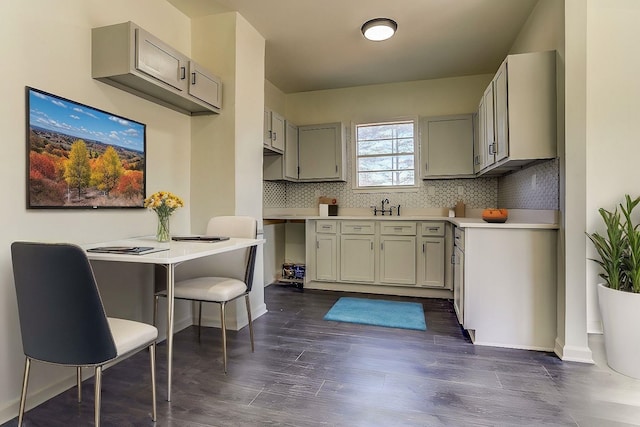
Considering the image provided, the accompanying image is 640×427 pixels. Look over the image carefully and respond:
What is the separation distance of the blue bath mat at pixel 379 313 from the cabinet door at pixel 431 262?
388 mm

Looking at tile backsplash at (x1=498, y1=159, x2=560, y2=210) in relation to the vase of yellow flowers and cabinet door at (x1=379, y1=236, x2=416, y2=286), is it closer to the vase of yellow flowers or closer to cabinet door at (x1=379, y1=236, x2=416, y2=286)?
cabinet door at (x1=379, y1=236, x2=416, y2=286)

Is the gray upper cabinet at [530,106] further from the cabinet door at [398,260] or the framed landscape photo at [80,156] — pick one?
the framed landscape photo at [80,156]

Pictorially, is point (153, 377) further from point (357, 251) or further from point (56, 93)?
point (357, 251)

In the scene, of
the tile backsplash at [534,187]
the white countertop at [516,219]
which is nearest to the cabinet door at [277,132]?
the white countertop at [516,219]

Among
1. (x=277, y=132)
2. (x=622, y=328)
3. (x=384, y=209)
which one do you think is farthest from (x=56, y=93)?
(x=384, y=209)

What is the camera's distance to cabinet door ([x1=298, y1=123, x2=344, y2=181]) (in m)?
4.58

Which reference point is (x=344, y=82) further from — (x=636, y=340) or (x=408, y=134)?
(x=636, y=340)

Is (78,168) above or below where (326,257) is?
above

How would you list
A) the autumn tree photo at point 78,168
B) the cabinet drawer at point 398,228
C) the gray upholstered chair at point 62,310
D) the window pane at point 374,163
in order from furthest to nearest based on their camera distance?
the window pane at point 374,163, the cabinet drawer at point 398,228, the autumn tree photo at point 78,168, the gray upholstered chair at point 62,310

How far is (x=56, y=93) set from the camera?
1889 millimetres

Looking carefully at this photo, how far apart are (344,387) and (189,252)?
1146 mm

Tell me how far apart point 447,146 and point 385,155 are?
0.82 meters

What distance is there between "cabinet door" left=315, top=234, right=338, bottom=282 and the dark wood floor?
1.54 metres

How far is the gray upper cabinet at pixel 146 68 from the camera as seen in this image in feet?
6.73
